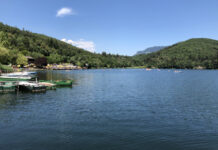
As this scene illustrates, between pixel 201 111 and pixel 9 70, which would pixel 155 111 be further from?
pixel 9 70

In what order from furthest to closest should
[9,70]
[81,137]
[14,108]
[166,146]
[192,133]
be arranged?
[9,70], [14,108], [192,133], [81,137], [166,146]

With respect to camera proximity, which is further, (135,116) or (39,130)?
(135,116)

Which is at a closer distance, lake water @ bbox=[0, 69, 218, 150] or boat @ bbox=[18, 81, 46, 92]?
lake water @ bbox=[0, 69, 218, 150]

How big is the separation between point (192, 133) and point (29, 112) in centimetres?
2828

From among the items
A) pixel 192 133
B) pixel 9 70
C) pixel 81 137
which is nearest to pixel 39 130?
pixel 81 137

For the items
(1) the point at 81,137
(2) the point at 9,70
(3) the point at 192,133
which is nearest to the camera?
(1) the point at 81,137

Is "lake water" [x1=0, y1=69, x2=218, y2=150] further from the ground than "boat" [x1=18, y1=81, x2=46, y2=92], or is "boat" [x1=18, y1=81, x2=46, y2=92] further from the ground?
"boat" [x1=18, y1=81, x2=46, y2=92]

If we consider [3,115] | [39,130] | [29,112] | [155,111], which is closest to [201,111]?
[155,111]

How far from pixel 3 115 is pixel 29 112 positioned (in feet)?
14.3

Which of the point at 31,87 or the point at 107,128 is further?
the point at 31,87

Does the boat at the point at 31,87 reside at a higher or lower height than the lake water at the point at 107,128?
higher

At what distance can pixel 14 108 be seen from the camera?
3875 centimetres

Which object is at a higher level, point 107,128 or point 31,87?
point 31,87

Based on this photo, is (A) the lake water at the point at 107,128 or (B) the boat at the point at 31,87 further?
(B) the boat at the point at 31,87
